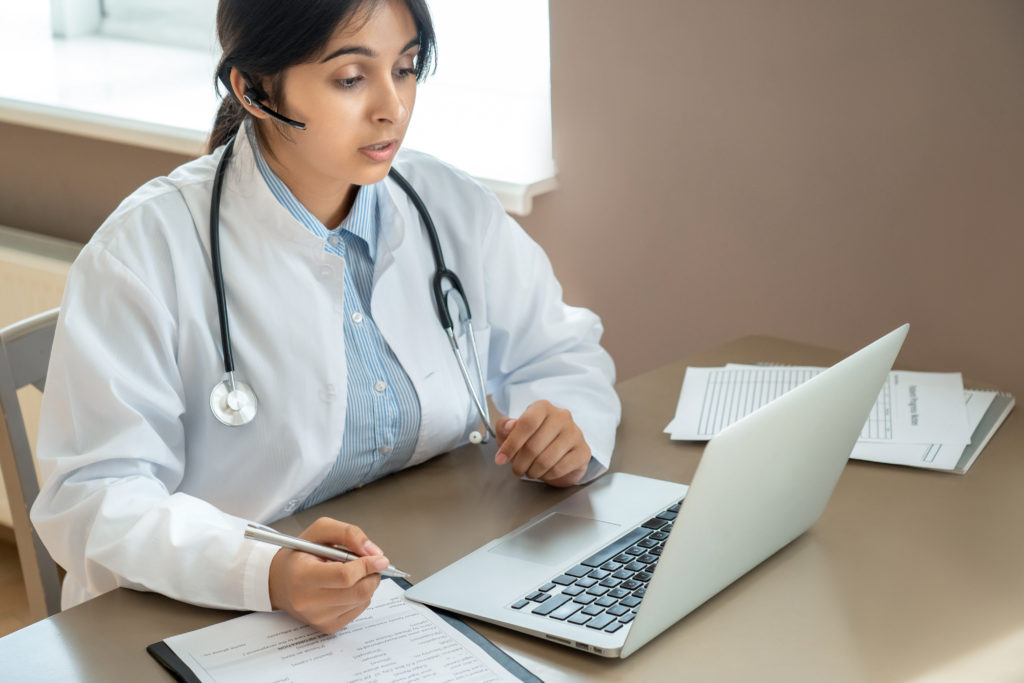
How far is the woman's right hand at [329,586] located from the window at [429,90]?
104 centimetres

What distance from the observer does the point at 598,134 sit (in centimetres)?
193

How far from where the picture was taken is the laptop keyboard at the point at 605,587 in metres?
0.99

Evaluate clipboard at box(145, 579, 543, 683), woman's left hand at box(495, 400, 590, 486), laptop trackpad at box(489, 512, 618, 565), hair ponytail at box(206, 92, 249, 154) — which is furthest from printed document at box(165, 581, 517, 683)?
hair ponytail at box(206, 92, 249, 154)

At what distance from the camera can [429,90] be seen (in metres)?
2.45

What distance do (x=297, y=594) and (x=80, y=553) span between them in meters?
0.27

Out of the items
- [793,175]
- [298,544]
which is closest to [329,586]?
[298,544]

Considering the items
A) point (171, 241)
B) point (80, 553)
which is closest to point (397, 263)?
point (171, 241)

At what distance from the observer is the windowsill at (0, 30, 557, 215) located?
2035 mm

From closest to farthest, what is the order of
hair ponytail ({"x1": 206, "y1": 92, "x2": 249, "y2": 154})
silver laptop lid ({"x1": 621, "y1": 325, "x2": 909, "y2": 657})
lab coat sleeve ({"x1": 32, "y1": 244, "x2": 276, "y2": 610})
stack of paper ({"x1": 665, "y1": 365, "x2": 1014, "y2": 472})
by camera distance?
silver laptop lid ({"x1": 621, "y1": 325, "x2": 909, "y2": 657}) → lab coat sleeve ({"x1": 32, "y1": 244, "x2": 276, "y2": 610}) → stack of paper ({"x1": 665, "y1": 365, "x2": 1014, "y2": 472}) → hair ponytail ({"x1": 206, "y1": 92, "x2": 249, "y2": 154})

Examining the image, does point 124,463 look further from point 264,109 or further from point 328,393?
point 264,109

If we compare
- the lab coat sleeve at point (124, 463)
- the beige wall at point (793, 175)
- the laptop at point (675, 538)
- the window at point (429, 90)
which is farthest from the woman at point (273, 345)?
the window at point (429, 90)

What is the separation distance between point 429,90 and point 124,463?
148cm

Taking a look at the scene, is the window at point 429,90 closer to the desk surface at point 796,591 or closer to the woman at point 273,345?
the woman at point 273,345

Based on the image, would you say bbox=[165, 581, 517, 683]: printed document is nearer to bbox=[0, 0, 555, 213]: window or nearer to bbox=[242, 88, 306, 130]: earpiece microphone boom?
bbox=[242, 88, 306, 130]: earpiece microphone boom
